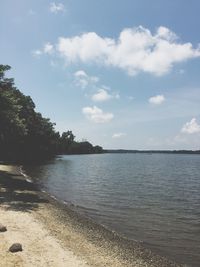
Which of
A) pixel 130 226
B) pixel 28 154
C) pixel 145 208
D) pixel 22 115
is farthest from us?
pixel 28 154

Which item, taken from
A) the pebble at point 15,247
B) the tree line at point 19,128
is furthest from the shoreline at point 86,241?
the tree line at point 19,128

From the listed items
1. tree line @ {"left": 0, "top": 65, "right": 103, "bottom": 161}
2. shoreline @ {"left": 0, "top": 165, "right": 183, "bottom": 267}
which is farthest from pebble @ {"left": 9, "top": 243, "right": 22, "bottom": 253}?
tree line @ {"left": 0, "top": 65, "right": 103, "bottom": 161}

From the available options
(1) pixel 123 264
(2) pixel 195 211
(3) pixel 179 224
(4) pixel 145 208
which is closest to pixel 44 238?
(1) pixel 123 264

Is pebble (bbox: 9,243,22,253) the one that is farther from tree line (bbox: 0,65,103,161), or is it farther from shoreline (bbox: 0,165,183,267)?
tree line (bbox: 0,65,103,161)

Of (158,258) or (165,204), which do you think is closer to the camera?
(158,258)

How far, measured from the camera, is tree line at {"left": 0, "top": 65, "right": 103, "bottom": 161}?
46.9 m

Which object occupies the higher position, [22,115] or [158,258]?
[22,115]

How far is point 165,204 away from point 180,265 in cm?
1915

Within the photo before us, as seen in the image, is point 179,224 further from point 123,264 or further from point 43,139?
point 43,139

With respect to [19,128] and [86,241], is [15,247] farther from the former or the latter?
[19,128]

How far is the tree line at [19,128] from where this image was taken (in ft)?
154

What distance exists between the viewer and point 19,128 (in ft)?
165

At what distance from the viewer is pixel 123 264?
15.9 meters

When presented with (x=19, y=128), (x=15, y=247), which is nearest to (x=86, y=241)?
(x=15, y=247)
